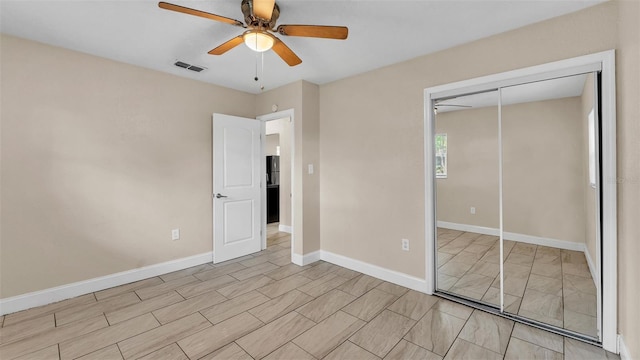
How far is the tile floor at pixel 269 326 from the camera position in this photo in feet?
6.47

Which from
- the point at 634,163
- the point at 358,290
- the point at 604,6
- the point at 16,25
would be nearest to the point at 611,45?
the point at 604,6

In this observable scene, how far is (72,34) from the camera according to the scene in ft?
8.04

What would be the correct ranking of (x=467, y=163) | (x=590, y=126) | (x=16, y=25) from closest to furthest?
(x=590, y=126) < (x=16, y=25) < (x=467, y=163)

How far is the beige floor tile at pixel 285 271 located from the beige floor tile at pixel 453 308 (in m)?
1.68

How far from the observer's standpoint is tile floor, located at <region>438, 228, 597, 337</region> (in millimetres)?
2266

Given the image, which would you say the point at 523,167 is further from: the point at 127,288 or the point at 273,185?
the point at 273,185

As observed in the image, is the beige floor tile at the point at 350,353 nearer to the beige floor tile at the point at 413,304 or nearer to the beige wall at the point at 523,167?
the beige floor tile at the point at 413,304

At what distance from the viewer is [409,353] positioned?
196 cm

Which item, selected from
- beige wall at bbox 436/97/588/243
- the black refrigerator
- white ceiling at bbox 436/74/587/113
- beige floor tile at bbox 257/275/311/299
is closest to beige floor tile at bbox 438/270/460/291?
beige wall at bbox 436/97/588/243

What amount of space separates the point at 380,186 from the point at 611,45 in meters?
2.17

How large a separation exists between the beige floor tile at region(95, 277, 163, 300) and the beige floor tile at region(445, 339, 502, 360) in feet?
10.1

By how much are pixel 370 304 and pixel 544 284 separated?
5.49 feet

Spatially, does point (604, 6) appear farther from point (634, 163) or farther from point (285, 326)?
point (285, 326)

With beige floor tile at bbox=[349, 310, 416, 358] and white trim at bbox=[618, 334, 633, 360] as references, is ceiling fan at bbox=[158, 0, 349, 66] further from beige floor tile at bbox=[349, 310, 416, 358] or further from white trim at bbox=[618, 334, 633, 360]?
white trim at bbox=[618, 334, 633, 360]
